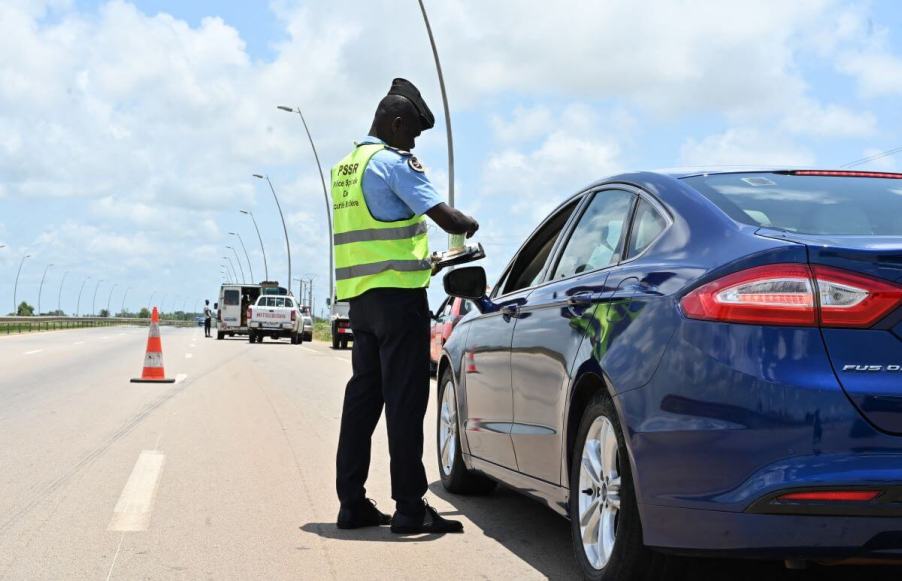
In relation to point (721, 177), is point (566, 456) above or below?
below

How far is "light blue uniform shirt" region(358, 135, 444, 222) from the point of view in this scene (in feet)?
17.6

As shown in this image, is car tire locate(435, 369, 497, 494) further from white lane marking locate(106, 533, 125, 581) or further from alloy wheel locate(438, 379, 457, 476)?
white lane marking locate(106, 533, 125, 581)

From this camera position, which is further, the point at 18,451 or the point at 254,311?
the point at 254,311

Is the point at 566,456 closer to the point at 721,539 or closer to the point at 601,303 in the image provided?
the point at 601,303

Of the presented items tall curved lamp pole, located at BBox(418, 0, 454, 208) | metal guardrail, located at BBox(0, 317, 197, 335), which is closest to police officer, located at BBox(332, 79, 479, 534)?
tall curved lamp pole, located at BBox(418, 0, 454, 208)

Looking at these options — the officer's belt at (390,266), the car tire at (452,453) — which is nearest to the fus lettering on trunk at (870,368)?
the officer's belt at (390,266)

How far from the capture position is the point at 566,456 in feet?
14.5

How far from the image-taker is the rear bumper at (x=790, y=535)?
3.16 meters

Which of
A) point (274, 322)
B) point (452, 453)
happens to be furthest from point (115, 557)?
point (274, 322)

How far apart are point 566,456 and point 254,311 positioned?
126 feet

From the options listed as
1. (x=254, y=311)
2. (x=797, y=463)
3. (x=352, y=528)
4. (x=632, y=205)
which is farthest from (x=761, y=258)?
(x=254, y=311)

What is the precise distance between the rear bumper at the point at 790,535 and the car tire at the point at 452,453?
2.87 metres

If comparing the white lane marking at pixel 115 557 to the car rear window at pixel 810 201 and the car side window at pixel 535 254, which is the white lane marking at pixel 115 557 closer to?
the car side window at pixel 535 254

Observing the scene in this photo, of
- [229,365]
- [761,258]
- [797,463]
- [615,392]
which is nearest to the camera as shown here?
[797,463]
